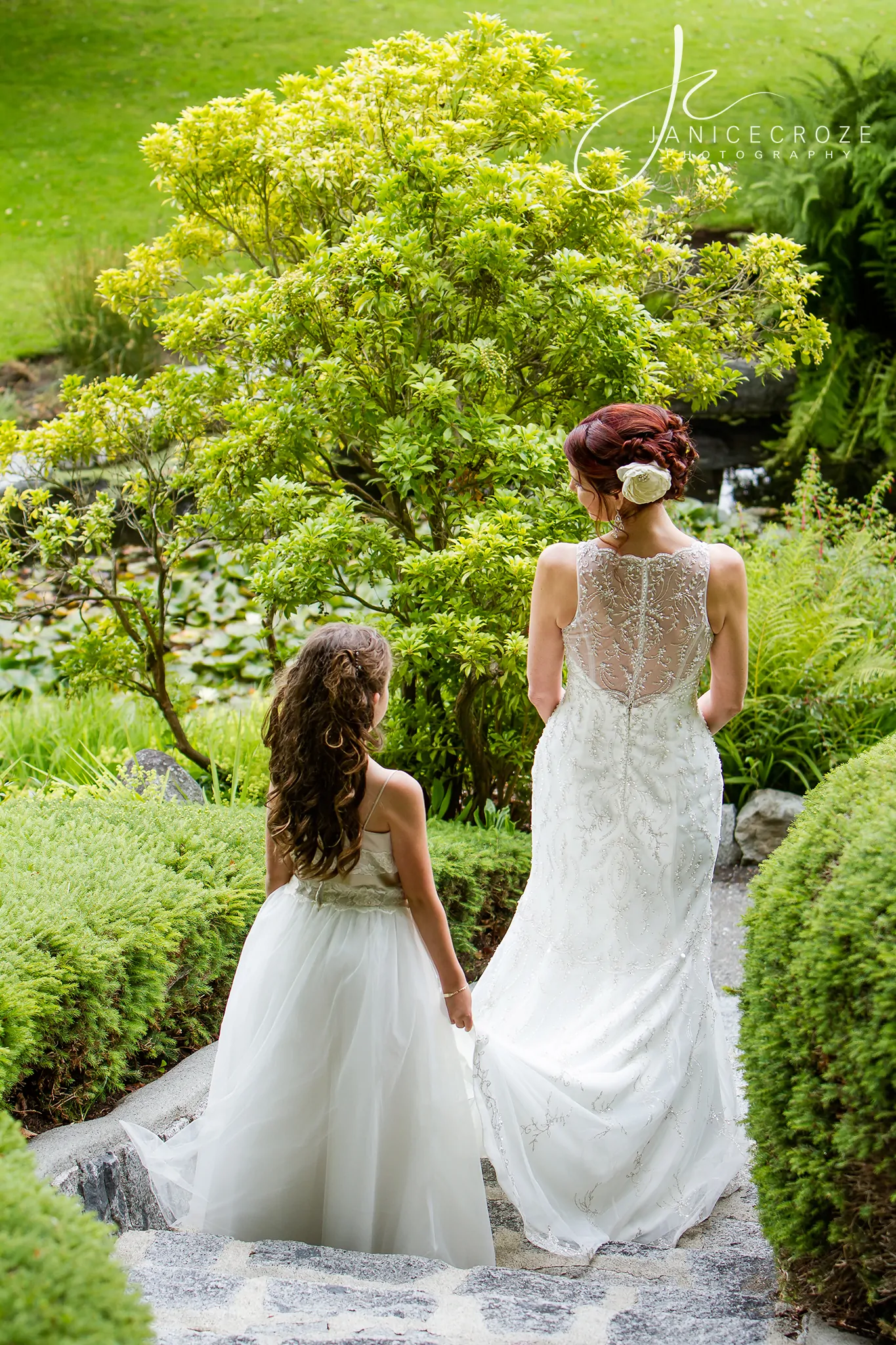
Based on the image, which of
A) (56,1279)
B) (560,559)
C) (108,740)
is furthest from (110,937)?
(108,740)

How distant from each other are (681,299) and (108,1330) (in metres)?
4.83

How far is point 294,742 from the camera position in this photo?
2.61m

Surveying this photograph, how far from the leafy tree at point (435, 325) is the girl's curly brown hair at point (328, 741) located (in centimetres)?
146

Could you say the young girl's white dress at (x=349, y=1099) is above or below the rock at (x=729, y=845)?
above

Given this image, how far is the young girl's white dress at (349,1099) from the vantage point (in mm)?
2686

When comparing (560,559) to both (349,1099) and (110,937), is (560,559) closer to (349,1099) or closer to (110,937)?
(349,1099)

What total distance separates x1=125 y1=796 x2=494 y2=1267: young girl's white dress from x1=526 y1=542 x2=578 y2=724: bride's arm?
81 centimetres

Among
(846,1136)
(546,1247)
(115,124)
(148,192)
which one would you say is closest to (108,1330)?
(846,1136)

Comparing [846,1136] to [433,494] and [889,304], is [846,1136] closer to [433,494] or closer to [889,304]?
[433,494]

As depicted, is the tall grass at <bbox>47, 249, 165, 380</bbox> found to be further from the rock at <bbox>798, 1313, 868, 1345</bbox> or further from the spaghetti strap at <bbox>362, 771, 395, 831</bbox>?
the rock at <bbox>798, 1313, 868, 1345</bbox>

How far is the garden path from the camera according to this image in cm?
203

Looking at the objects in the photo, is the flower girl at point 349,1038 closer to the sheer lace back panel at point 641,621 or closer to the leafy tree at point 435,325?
the sheer lace back panel at point 641,621

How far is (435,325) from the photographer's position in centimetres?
461

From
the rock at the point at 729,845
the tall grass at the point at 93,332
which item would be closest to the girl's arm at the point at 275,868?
the rock at the point at 729,845
